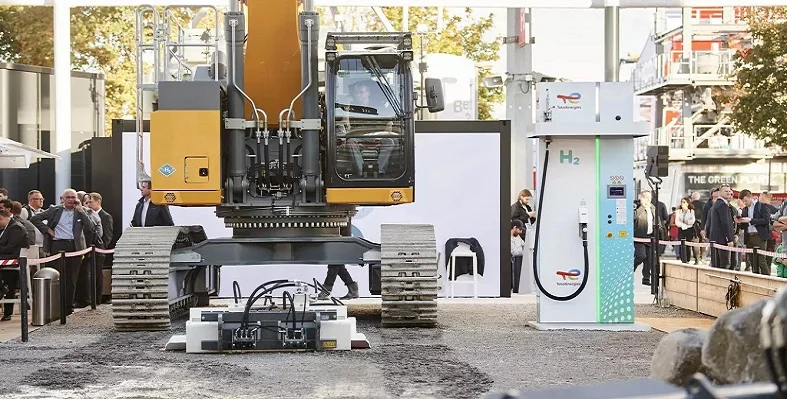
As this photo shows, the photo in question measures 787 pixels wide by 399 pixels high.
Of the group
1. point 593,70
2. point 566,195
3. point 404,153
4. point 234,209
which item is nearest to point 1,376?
point 234,209

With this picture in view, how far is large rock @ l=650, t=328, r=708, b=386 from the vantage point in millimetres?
5762

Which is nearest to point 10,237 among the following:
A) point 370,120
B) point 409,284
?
point 370,120

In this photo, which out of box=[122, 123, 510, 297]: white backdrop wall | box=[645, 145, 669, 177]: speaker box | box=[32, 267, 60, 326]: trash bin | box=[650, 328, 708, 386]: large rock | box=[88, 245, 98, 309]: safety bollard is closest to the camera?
box=[650, 328, 708, 386]: large rock

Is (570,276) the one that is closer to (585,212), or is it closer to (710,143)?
(585,212)

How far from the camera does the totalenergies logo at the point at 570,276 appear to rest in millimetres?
14484

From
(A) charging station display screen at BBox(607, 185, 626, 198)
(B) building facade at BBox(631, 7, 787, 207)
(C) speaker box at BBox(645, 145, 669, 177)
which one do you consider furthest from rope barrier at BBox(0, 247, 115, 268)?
(B) building facade at BBox(631, 7, 787, 207)

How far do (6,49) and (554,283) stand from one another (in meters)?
22.8

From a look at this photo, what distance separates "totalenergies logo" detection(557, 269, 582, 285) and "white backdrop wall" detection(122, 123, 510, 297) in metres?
5.00

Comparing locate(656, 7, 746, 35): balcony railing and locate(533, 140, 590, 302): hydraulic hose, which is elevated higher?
locate(656, 7, 746, 35): balcony railing

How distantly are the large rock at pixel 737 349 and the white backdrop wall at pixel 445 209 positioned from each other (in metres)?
14.2

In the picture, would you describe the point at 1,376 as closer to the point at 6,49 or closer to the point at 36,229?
the point at 36,229

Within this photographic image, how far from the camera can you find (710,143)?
45531 millimetres

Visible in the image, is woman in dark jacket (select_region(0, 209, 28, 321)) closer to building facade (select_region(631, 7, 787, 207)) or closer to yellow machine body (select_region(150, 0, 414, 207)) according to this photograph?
yellow machine body (select_region(150, 0, 414, 207))

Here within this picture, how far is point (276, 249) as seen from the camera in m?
14.6
